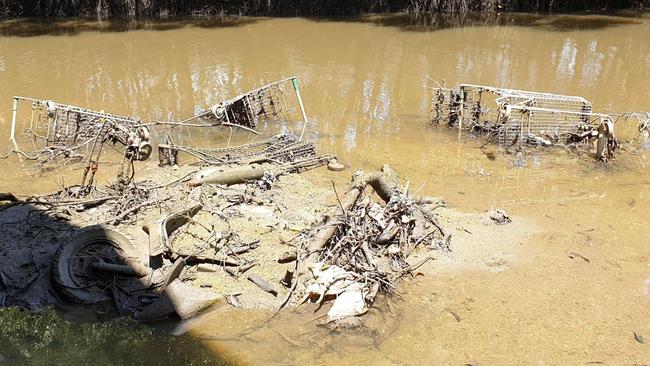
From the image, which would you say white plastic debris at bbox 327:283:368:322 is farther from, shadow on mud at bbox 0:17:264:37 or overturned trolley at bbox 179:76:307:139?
shadow on mud at bbox 0:17:264:37

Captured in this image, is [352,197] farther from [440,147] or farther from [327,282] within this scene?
[440,147]

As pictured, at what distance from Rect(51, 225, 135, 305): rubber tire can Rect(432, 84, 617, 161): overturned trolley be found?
4531 mm

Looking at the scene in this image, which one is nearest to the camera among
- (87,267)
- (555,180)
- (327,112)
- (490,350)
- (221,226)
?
(490,350)

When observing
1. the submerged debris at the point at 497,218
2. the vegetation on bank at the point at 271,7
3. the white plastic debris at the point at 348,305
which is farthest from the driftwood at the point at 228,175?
the vegetation on bank at the point at 271,7

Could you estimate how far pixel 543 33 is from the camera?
1453cm

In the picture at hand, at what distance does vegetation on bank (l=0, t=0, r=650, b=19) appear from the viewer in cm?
1714

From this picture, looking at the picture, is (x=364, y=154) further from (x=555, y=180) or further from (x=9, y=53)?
(x=9, y=53)

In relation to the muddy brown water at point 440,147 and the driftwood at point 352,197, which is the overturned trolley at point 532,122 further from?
the driftwood at point 352,197

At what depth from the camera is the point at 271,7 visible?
58.1ft

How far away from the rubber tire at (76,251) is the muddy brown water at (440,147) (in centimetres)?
90

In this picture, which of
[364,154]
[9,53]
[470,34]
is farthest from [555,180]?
[9,53]

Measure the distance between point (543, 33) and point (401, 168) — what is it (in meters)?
9.70

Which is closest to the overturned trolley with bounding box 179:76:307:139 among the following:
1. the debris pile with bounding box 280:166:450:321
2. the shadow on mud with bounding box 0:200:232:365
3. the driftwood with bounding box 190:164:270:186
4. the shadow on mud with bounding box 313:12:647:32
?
the driftwood with bounding box 190:164:270:186

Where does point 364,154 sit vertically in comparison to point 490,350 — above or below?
above
